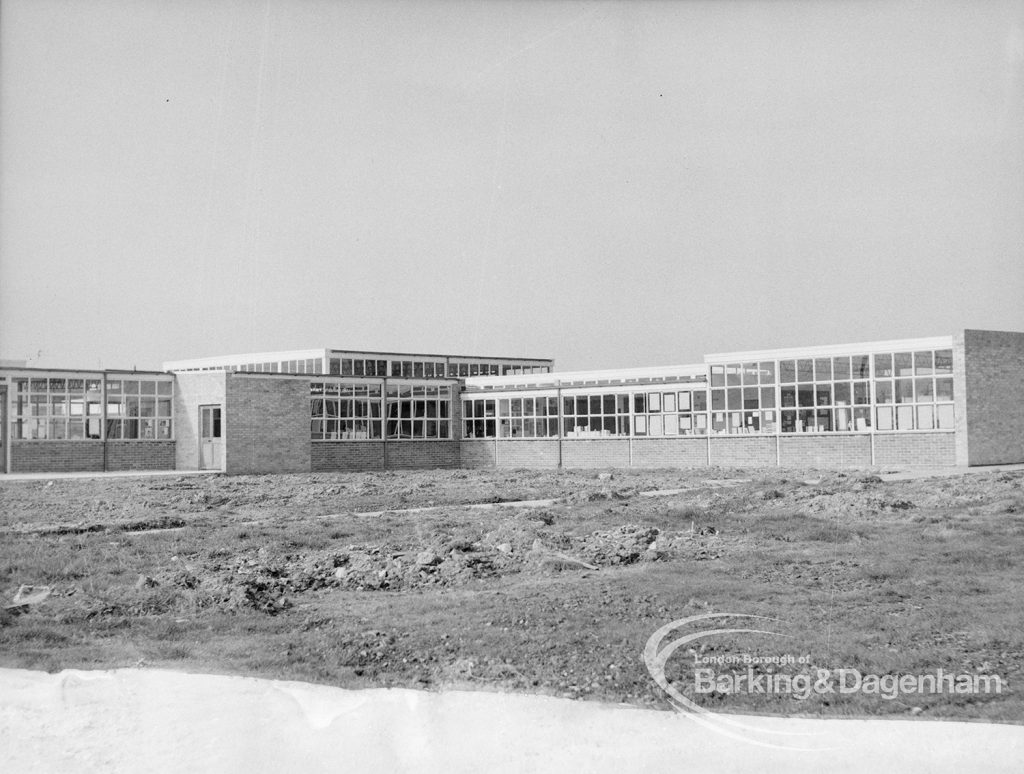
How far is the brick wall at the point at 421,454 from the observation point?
36.7m

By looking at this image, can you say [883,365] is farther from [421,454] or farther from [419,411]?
[419,411]

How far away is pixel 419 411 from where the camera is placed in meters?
38.0

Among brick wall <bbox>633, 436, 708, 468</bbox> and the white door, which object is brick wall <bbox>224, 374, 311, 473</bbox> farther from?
brick wall <bbox>633, 436, 708, 468</bbox>

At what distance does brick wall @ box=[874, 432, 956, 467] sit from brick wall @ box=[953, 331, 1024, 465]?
541 mm

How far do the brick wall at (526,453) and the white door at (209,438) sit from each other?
10601mm

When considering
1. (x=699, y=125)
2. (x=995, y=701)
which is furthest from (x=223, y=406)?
(x=995, y=701)

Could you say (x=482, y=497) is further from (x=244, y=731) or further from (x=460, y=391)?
(x=460, y=391)

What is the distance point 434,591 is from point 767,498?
385 inches

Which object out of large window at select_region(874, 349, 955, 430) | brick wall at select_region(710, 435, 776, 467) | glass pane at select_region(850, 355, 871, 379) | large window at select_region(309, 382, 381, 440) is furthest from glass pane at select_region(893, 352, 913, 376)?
large window at select_region(309, 382, 381, 440)

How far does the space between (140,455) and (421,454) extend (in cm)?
1005

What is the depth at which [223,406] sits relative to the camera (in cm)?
3136

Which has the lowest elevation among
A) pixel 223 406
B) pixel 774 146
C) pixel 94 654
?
pixel 94 654

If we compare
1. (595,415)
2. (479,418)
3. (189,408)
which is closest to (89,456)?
(189,408)

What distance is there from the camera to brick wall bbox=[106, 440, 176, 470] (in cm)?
3169
